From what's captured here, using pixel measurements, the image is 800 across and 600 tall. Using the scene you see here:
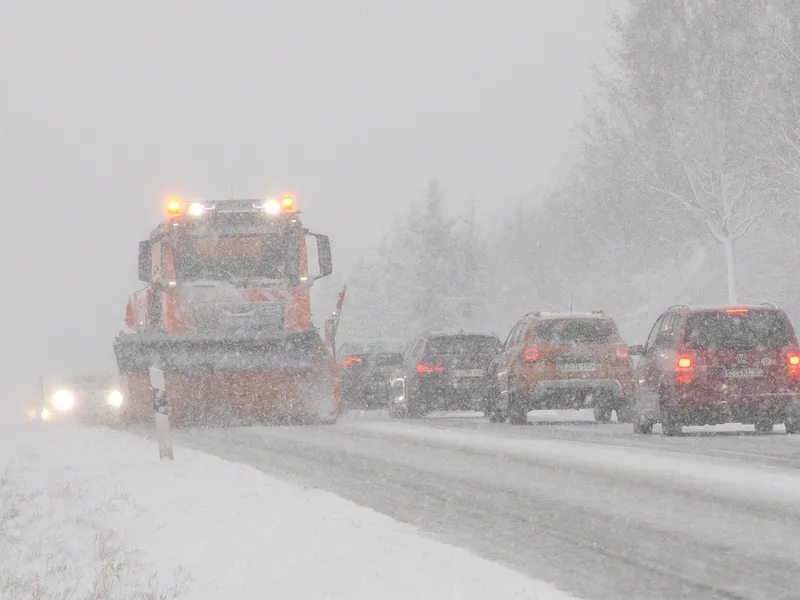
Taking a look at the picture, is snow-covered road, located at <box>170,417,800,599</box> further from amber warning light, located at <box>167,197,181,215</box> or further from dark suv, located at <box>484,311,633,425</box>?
amber warning light, located at <box>167,197,181,215</box>

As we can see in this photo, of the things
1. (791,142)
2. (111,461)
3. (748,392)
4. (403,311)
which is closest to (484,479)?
(111,461)

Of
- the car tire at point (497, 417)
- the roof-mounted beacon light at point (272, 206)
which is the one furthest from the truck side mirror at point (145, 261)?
the car tire at point (497, 417)

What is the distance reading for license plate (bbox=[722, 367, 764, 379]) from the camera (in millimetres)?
16859

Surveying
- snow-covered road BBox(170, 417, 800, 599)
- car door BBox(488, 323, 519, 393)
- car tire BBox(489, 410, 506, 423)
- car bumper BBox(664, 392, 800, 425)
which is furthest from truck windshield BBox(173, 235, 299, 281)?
car bumper BBox(664, 392, 800, 425)

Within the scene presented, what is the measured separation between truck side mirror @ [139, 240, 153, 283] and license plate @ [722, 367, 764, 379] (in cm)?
899

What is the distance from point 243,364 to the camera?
65.9ft

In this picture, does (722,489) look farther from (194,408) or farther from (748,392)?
(194,408)

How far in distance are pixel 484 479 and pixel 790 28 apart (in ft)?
78.9

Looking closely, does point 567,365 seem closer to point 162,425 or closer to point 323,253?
point 323,253

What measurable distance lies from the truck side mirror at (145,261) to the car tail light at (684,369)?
844 cm

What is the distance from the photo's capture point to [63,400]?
3881 centimetres

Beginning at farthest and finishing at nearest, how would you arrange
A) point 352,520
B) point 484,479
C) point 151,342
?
point 151,342, point 484,479, point 352,520

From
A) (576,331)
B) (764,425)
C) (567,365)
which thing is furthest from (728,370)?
(576,331)

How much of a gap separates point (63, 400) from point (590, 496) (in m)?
30.6
